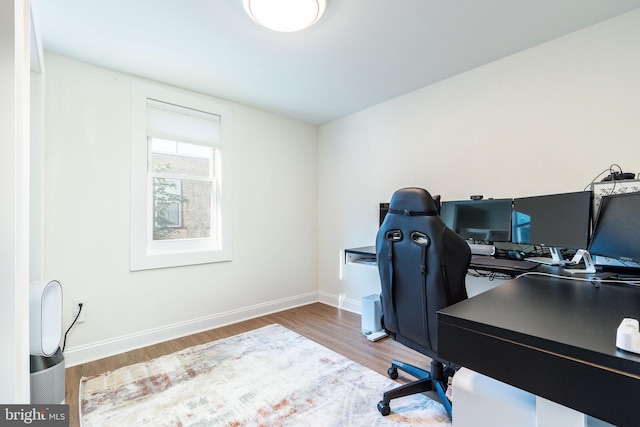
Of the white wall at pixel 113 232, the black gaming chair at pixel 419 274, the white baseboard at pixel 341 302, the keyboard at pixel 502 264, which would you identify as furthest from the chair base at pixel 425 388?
the white wall at pixel 113 232

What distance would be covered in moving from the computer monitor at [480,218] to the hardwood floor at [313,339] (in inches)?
43.3

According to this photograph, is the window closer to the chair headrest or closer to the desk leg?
the chair headrest

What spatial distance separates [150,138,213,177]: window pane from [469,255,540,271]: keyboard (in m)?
2.70

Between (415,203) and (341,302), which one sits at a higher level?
(415,203)

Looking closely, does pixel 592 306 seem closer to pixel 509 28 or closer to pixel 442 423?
pixel 442 423

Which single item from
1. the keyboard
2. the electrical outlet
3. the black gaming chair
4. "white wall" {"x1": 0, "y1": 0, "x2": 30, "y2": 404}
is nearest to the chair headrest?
the black gaming chair

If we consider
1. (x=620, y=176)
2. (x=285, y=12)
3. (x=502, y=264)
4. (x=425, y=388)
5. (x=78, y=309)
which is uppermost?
(x=285, y=12)

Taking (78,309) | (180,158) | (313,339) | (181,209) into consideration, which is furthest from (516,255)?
(78,309)

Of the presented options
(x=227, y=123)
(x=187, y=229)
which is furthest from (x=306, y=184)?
(x=187, y=229)

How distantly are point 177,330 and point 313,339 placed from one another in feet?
4.40

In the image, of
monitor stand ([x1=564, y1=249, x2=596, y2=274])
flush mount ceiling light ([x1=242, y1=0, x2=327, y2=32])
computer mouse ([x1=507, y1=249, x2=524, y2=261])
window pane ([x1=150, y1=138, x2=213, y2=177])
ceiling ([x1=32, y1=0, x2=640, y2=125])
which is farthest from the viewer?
window pane ([x1=150, y1=138, x2=213, y2=177])

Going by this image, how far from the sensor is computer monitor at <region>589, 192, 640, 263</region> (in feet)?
4.25

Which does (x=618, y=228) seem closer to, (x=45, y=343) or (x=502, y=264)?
(x=502, y=264)

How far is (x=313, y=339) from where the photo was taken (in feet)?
8.80
